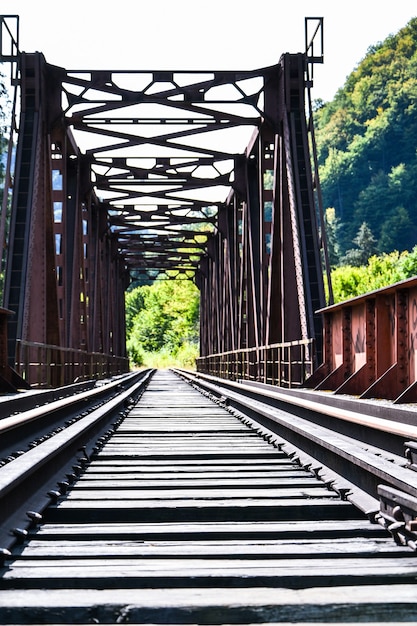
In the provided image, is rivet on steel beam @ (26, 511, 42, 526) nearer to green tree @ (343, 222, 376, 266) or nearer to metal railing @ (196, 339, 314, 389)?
metal railing @ (196, 339, 314, 389)

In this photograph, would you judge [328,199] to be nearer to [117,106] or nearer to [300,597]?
[117,106]

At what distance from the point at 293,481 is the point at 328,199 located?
444 ft

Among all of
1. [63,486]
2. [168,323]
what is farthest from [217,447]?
[168,323]

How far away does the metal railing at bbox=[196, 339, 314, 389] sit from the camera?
12.2 metres

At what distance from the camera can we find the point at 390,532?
12.1ft

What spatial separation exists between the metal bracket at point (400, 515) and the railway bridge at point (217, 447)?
13 mm

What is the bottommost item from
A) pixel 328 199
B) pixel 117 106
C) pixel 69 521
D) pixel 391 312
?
pixel 69 521

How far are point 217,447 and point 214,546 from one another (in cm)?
389

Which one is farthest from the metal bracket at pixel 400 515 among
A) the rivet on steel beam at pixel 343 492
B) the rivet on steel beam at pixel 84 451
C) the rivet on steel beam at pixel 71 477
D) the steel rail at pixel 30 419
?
the rivet on steel beam at pixel 84 451

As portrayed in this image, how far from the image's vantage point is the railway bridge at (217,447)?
2.95 metres

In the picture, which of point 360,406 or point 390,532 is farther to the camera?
point 360,406

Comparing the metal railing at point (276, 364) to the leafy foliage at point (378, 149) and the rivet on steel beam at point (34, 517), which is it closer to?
the rivet on steel beam at point (34, 517)

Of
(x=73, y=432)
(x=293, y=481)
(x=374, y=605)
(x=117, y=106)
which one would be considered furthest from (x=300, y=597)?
(x=117, y=106)

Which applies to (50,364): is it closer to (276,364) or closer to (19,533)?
(276,364)
